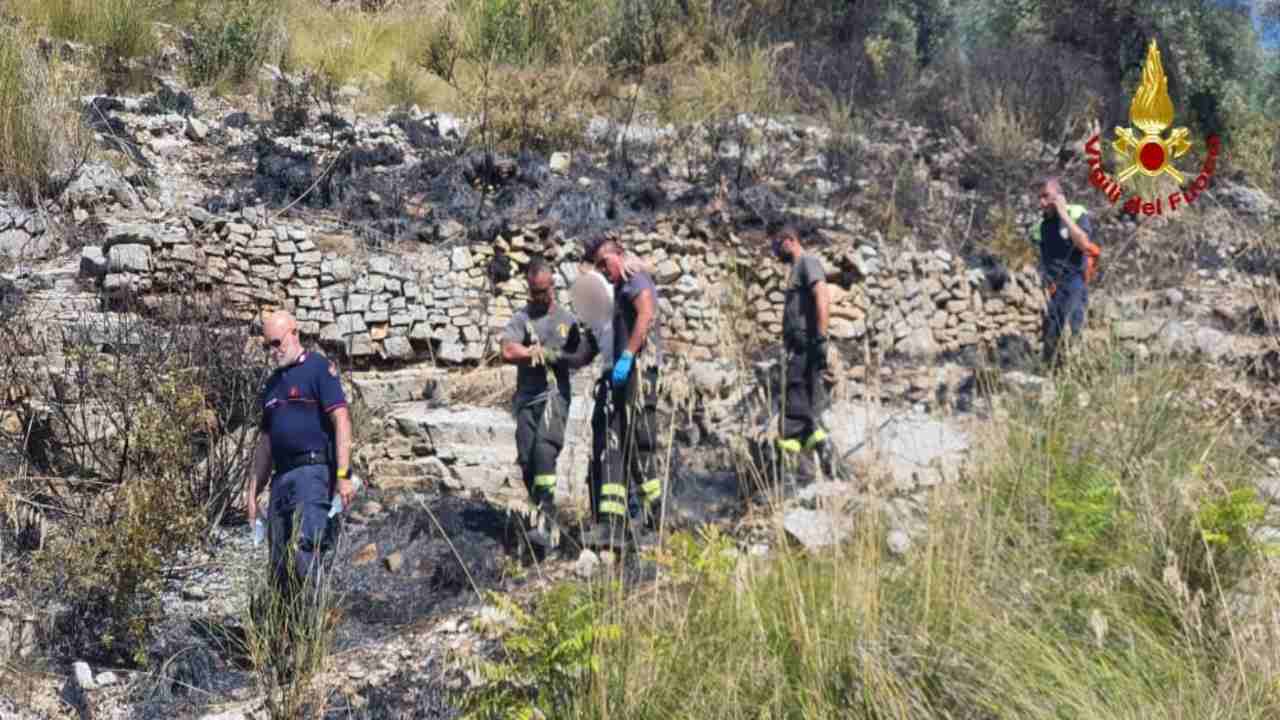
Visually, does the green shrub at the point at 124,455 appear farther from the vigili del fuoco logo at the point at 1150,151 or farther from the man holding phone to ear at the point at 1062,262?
the vigili del fuoco logo at the point at 1150,151

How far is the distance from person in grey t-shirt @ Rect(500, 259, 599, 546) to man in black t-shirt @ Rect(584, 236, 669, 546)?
0.22 meters

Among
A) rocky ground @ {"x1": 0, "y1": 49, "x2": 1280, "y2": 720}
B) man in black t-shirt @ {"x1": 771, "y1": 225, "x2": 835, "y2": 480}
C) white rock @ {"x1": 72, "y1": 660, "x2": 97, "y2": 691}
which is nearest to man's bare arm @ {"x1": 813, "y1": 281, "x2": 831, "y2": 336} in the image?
man in black t-shirt @ {"x1": 771, "y1": 225, "x2": 835, "y2": 480}

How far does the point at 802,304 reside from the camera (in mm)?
7328

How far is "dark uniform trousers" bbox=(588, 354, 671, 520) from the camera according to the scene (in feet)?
20.1

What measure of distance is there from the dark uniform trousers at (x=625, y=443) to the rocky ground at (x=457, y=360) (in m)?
0.34

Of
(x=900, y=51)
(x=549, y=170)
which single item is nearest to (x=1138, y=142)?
(x=900, y=51)

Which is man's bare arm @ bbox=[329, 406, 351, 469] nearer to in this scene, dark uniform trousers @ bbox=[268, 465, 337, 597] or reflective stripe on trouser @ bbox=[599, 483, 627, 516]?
dark uniform trousers @ bbox=[268, 465, 337, 597]

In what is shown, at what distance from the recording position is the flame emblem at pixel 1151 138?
575 inches

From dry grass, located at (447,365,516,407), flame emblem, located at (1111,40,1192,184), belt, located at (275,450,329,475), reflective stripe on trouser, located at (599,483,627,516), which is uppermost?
flame emblem, located at (1111,40,1192,184)

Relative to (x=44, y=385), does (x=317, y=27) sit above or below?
above

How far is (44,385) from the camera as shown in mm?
6863

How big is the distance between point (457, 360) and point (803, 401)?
11.7ft

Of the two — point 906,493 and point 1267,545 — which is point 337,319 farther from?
point 1267,545

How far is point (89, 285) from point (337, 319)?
1.86 m
